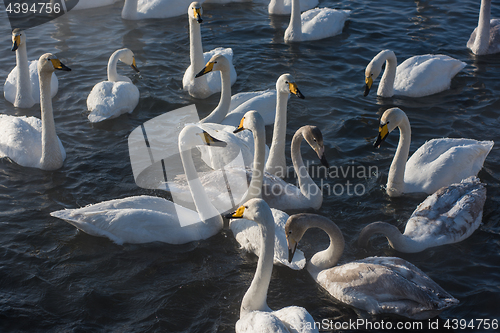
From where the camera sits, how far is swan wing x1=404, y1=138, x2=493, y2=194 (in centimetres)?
800

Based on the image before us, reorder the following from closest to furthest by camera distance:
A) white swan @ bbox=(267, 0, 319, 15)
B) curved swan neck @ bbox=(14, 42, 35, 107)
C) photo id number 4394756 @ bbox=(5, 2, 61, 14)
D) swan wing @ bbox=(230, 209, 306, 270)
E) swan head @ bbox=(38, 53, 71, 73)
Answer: swan wing @ bbox=(230, 209, 306, 270) → swan head @ bbox=(38, 53, 71, 73) → curved swan neck @ bbox=(14, 42, 35, 107) → white swan @ bbox=(267, 0, 319, 15) → photo id number 4394756 @ bbox=(5, 2, 61, 14)

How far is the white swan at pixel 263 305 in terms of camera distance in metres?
5.16

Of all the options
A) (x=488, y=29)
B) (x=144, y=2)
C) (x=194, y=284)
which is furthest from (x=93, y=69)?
(x=488, y=29)

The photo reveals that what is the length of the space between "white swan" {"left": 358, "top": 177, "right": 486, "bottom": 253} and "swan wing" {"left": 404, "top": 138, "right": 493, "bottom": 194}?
40 centimetres

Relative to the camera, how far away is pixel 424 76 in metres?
10.9

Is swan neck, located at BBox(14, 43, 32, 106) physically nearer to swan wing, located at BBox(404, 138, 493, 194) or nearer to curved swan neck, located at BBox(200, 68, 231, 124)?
curved swan neck, located at BBox(200, 68, 231, 124)

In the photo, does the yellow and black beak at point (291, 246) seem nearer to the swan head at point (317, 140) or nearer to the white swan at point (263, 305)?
the white swan at point (263, 305)

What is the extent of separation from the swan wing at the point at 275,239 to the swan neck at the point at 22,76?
18.6 feet

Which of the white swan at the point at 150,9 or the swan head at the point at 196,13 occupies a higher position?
the swan head at the point at 196,13

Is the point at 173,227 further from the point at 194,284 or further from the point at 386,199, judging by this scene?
the point at 386,199

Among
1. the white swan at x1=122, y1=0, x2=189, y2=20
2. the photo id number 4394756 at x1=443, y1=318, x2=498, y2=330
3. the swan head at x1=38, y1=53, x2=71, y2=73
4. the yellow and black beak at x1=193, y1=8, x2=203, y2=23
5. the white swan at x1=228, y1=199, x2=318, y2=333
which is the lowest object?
the photo id number 4394756 at x1=443, y1=318, x2=498, y2=330

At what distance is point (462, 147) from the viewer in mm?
8156

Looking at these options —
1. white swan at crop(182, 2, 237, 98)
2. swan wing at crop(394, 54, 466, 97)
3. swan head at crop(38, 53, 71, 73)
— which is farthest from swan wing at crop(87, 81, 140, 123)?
swan wing at crop(394, 54, 466, 97)

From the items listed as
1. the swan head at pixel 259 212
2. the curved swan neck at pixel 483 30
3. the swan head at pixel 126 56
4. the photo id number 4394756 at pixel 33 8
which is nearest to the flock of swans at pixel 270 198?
the swan head at pixel 259 212
